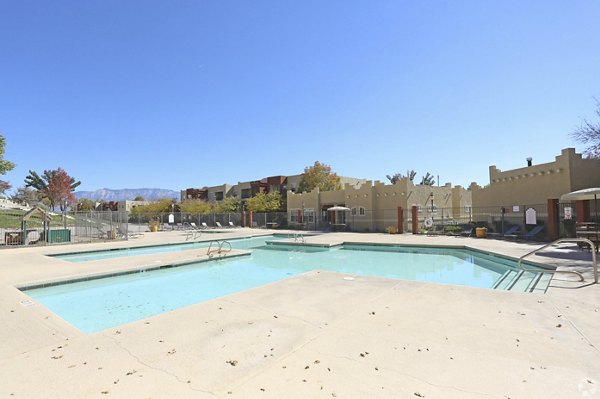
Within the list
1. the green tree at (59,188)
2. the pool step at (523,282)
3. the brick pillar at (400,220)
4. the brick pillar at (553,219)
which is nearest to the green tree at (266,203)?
the brick pillar at (400,220)

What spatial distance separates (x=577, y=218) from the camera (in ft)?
46.8

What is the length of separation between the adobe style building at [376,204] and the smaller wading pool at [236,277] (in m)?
9.35

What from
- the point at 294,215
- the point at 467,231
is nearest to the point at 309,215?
the point at 294,215

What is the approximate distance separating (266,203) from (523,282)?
29.8 m

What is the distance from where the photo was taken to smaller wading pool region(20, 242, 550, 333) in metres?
6.77

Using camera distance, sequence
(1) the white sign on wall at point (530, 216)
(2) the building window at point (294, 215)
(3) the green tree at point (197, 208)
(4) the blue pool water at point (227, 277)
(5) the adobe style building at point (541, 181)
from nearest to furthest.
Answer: (4) the blue pool water at point (227, 277) < (5) the adobe style building at point (541, 181) < (1) the white sign on wall at point (530, 216) < (2) the building window at point (294, 215) < (3) the green tree at point (197, 208)

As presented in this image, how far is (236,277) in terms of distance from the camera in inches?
388

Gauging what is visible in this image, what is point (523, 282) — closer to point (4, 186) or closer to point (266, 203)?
point (266, 203)

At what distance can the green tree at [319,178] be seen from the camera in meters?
39.4

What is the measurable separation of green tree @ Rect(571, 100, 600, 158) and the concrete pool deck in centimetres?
1381

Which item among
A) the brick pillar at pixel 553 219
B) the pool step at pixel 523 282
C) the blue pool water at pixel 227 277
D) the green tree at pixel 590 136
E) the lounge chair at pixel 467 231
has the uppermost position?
the green tree at pixel 590 136

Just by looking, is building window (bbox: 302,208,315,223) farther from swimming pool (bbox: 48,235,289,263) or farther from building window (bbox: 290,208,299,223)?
swimming pool (bbox: 48,235,289,263)

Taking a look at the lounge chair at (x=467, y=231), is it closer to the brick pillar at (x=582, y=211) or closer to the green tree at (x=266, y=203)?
the brick pillar at (x=582, y=211)

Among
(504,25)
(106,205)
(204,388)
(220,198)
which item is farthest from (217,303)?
(106,205)
